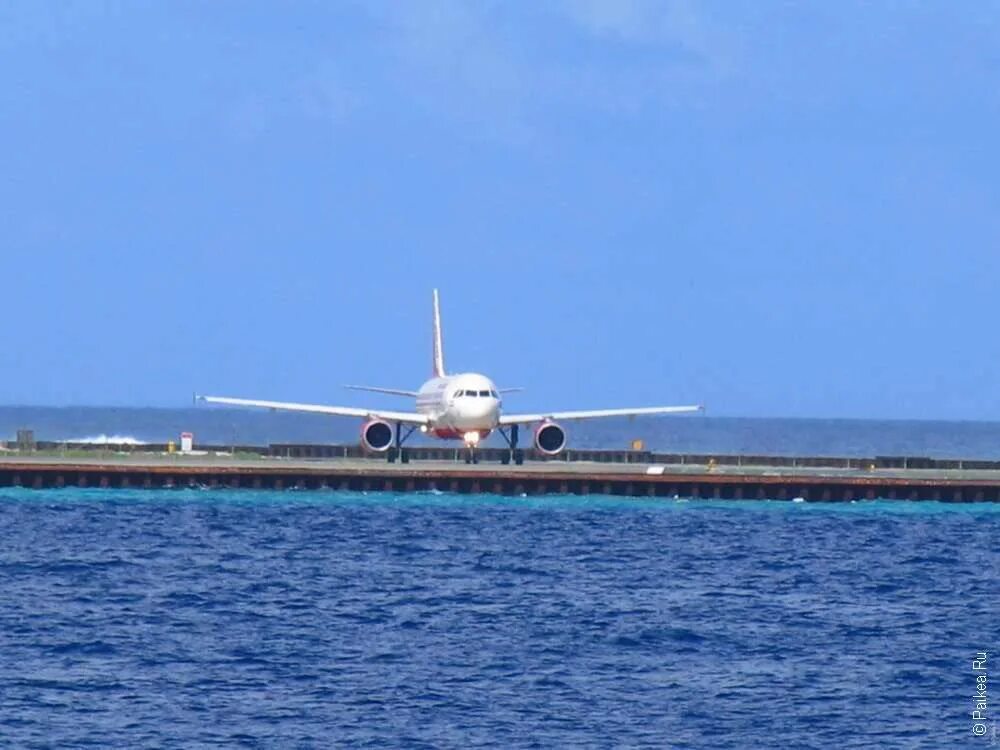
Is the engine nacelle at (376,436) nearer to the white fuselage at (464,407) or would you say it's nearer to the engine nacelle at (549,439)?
the white fuselage at (464,407)

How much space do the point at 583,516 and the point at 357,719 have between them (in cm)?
4308

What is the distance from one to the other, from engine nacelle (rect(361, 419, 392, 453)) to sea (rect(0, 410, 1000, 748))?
13.7 metres

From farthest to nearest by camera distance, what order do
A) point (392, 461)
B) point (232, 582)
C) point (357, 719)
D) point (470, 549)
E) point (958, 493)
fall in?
point (392, 461) < point (958, 493) < point (470, 549) < point (232, 582) < point (357, 719)

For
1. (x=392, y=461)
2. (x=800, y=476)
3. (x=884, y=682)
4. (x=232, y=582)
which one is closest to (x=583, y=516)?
(x=800, y=476)

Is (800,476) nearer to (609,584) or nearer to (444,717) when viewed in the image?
(609,584)

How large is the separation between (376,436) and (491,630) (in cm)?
4626

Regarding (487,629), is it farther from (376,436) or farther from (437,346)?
(437,346)

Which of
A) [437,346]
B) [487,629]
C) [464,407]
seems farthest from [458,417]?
[487,629]

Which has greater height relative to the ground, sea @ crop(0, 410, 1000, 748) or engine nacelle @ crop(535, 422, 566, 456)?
engine nacelle @ crop(535, 422, 566, 456)

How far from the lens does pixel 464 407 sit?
91625mm

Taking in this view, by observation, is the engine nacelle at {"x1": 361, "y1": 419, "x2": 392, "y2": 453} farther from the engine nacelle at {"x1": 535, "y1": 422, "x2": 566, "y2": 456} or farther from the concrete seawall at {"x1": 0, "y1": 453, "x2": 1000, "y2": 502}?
the engine nacelle at {"x1": 535, "y1": 422, "x2": 566, "y2": 456}

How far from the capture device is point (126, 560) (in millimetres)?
62844

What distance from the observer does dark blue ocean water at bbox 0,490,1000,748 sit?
3775 cm

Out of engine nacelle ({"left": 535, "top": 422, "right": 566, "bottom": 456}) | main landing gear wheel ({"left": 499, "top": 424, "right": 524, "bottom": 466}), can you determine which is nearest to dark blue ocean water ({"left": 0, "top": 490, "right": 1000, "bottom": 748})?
engine nacelle ({"left": 535, "top": 422, "right": 566, "bottom": 456})
